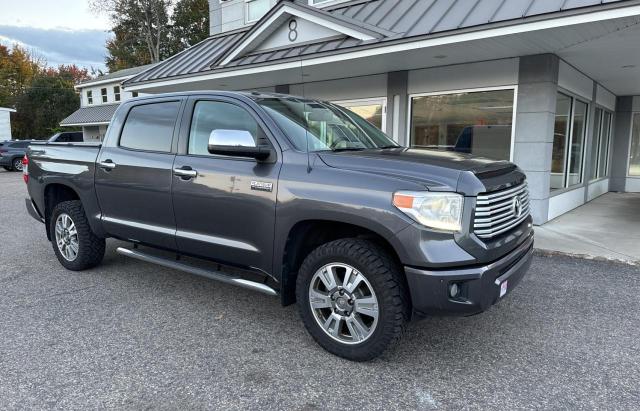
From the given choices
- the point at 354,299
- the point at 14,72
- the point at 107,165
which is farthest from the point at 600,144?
the point at 14,72

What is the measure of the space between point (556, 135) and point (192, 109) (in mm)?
7105

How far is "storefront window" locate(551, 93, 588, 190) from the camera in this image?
8.62 metres

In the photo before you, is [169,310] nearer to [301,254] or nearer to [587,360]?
[301,254]

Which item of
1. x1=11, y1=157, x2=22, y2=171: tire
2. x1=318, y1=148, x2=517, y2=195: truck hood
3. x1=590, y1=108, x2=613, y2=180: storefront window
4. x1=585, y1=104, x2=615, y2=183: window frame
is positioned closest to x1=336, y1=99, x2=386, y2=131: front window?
x1=585, y1=104, x2=615, y2=183: window frame

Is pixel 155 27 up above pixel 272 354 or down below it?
above

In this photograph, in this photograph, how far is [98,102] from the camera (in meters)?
33.1

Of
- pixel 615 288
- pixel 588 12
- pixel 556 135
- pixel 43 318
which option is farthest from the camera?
pixel 556 135

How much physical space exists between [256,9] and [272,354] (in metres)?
11.6

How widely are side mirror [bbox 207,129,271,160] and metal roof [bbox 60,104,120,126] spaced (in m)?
29.7

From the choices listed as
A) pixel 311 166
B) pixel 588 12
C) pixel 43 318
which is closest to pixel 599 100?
pixel 588 12

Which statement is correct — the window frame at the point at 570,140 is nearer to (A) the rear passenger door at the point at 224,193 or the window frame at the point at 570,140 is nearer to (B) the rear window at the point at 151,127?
(A) the rear passenger door at the point at 224,193

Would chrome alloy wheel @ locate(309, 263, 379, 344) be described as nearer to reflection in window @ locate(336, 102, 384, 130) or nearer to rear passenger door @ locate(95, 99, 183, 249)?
rear passenger door @ locate(95, 99, 183, 249)

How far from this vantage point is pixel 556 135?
8.52 metres

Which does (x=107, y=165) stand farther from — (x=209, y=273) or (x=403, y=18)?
(x=403, y=18)
